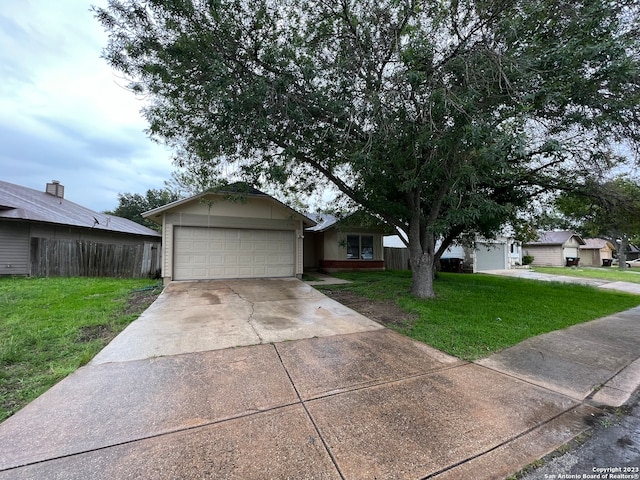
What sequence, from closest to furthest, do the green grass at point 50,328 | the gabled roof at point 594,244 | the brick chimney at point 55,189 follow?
the green grass at point 50,328 < the brick chimney at point 55,189 < the gabled roof at point 594,244

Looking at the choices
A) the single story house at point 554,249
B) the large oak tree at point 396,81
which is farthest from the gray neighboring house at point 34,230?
the single story house at point 554,249

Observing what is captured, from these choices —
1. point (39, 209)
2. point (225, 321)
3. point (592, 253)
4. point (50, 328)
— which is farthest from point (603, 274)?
point (39, 209)

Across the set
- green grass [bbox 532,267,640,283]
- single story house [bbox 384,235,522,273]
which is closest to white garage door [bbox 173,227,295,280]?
single story house [bbox 384,235,522,273]

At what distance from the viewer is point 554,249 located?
94.8 feet

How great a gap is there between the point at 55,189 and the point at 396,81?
19.9m

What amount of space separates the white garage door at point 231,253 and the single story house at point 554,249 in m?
27.4

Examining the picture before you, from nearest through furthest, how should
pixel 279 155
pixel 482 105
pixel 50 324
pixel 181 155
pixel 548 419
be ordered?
pixel 548 419, pixel 50 324, pixel 482 105, pixel 279 155, pixel 181 155

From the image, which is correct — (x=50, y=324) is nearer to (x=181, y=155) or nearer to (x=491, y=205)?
(x=181, y=155)

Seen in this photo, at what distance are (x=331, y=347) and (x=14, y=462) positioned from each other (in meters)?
3.16

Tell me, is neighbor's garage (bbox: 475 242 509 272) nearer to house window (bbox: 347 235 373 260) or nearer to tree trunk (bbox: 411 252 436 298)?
house window (bbox: 347 235 373 260)

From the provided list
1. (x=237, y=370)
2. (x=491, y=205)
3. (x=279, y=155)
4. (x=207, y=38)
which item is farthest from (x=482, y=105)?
(x=237, y=370)

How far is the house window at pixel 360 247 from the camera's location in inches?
609

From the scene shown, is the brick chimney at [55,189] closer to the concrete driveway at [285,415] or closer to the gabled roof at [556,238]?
the concrete driveway at [285,415]

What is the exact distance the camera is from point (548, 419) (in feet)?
8.34
